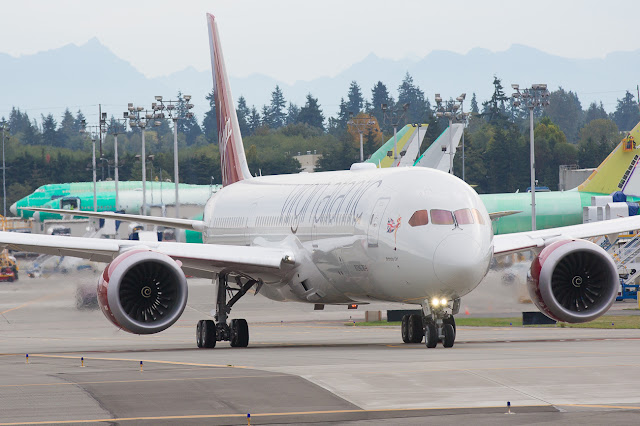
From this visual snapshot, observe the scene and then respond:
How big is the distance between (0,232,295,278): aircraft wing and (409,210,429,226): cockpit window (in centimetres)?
457

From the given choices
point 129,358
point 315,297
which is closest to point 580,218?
point 315,297

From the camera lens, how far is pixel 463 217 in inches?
933

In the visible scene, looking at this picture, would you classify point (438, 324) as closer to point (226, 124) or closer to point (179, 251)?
point (179, 251)

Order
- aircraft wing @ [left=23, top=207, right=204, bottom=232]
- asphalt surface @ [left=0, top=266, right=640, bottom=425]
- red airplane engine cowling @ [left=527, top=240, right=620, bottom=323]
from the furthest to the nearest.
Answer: aircraft wing @ [left=23, top=207, right=204, bottom=232] < red airplane engine cowling @ [left=527, top=240, right=620, bottom=323] < asphalt surface @ [left=0, top=266, right=640, bottom=425]

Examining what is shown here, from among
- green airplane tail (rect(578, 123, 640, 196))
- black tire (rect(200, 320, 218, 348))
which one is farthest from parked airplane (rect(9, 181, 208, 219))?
black tire (rect(200, 320, 218, 348))

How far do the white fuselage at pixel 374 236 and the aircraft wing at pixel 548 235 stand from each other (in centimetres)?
249

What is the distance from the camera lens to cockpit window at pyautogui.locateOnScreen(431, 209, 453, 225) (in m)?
23.6

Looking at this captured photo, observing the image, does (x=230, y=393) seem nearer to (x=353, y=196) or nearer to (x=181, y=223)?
(x=353, y=196)

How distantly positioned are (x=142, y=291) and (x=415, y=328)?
6.15 metres

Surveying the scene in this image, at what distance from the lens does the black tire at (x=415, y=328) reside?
87.1ft

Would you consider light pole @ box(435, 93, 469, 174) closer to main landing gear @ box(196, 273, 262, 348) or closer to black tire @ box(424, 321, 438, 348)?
main landing gear @ box(196, 273, 262, 348)

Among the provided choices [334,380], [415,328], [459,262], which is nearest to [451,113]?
[415,328]

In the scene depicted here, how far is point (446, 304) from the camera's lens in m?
24.3

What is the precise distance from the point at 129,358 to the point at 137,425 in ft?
33.6
